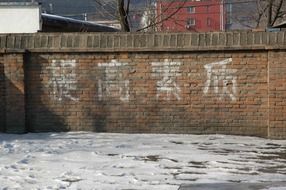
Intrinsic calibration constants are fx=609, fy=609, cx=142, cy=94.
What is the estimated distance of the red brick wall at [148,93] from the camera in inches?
503

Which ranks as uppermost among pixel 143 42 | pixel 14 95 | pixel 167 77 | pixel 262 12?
pixel 262 12

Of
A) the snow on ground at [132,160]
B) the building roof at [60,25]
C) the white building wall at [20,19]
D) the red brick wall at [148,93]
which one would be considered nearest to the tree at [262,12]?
the red brick wall at [148,93]

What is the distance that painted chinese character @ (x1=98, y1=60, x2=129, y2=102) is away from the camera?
43.1 feet

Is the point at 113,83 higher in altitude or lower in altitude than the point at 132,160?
higher

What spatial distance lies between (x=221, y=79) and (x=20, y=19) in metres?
7.58

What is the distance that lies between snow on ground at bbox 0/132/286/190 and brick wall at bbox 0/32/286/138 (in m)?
0.34

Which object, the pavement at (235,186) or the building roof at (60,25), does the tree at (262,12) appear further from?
the pavement at (235,186)

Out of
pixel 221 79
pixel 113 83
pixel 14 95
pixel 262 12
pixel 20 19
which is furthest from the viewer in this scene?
pixel 262 12

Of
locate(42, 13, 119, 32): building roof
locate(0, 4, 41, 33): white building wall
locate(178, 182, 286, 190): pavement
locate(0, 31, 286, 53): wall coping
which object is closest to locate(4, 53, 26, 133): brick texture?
locate(0, 31, 286, 53): wall coping

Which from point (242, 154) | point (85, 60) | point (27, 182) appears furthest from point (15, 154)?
point (242, 154)

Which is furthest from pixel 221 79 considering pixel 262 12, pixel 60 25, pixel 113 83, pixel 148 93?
pixel 262 12

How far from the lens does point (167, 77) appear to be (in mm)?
13031

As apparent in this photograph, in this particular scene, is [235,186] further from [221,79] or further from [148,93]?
[148,93]

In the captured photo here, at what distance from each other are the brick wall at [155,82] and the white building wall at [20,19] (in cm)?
443
